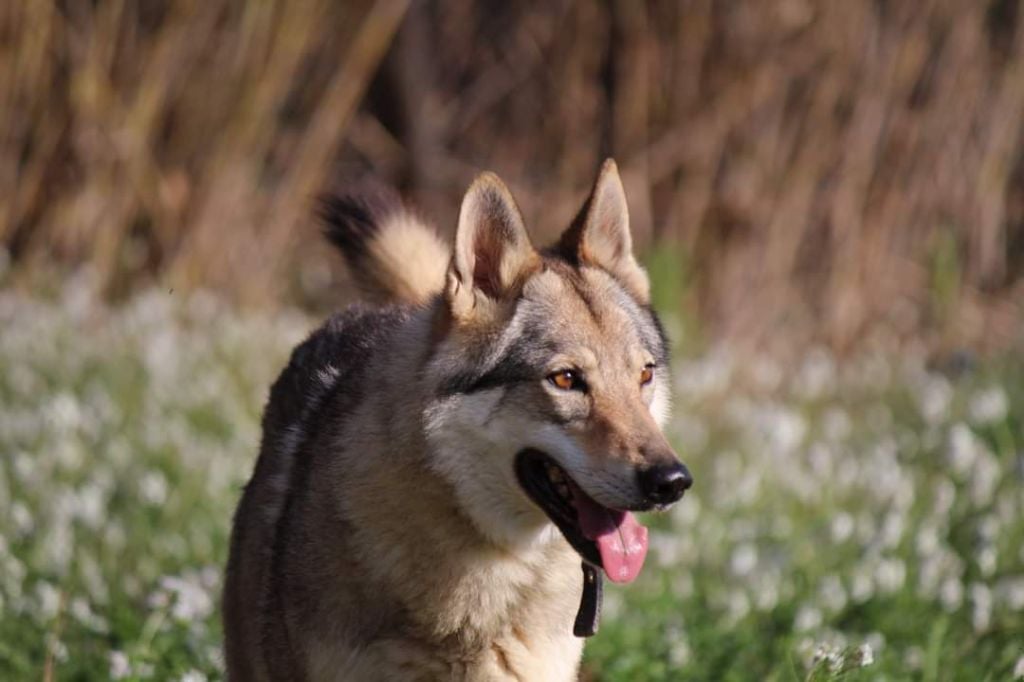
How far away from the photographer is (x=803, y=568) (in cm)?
642

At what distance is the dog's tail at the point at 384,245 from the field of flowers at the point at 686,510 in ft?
4.02

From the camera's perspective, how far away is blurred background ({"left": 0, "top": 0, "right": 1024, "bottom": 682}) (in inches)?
260

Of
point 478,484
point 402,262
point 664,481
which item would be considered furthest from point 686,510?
point 664,481

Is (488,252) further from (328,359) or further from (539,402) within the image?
(328,359)

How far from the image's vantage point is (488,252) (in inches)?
171

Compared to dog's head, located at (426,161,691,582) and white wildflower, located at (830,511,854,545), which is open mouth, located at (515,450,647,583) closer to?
dog's head, located at (426,161,691,582)

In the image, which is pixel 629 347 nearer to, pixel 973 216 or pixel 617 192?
pixel 617 192

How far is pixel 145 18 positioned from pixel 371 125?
259 cm

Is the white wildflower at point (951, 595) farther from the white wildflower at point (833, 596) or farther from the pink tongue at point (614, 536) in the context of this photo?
the pink tongue at point (614, 536)

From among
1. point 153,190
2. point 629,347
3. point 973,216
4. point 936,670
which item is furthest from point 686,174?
point 629,347

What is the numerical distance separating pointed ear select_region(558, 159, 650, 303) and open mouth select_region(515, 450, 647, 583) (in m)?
0.82

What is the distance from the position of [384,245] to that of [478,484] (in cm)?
139

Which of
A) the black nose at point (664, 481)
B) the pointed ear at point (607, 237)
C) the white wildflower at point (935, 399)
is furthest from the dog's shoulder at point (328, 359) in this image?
the white wildflower at point (935, 399)

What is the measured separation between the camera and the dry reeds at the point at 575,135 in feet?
32.5
